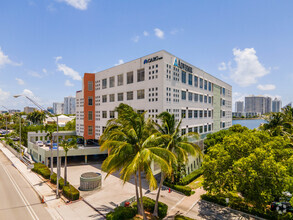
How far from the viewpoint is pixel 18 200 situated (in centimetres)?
2491

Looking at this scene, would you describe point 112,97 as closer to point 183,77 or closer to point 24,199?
point 183,77

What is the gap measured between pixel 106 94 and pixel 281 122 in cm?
4288

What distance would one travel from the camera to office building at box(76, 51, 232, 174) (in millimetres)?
35531

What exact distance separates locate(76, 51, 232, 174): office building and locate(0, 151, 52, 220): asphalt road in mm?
18943

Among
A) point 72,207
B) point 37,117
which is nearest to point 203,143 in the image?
point 72,207

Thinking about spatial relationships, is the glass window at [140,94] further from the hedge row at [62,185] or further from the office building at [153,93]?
the hedge row at [62,185]

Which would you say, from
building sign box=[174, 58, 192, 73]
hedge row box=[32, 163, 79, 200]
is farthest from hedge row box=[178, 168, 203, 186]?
building sign box=[174, 58, 192, 73]

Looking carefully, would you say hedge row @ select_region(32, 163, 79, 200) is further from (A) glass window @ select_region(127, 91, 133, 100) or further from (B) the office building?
(A) glass window @ select_region(127, 91, 133, 100)

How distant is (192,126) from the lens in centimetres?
4547

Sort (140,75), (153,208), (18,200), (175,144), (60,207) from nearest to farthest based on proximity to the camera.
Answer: (153,208) < (175,144) < (60,207) < (18,200) < (140,75)

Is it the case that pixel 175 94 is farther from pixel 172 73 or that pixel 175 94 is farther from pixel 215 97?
pixel 215 97

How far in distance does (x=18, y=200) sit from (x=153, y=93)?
26334 mm

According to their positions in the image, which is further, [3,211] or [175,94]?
[175,94]

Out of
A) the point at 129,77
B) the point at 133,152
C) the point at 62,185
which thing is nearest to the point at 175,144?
the point at 133,152
